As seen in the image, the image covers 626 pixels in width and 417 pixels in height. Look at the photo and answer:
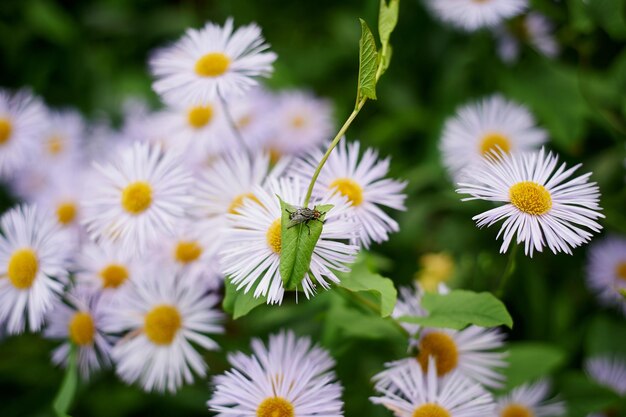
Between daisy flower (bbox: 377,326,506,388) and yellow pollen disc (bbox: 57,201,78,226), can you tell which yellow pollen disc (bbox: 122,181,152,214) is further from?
daisy flower (bbox: 377,326,506,388)

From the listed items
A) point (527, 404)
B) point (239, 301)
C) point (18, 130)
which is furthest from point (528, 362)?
point (18, 130)

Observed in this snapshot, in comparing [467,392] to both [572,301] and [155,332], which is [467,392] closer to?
[155,332]

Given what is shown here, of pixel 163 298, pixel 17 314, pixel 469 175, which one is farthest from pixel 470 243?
pixel 17 314

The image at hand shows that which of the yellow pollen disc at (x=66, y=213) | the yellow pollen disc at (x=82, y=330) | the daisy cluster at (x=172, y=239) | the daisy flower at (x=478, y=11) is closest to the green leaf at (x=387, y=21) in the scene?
the daisy cluster at (x=172, y=239)

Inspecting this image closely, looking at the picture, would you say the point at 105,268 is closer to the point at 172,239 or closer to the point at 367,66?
the point at 172,239

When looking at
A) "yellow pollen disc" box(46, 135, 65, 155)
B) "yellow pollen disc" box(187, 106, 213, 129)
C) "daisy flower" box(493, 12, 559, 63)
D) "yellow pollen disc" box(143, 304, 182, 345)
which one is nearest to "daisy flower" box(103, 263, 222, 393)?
"yellow pollen disc" box(143, 304, 182, 345)

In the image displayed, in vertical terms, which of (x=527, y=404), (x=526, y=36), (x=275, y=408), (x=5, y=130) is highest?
(x=526, y=36)
